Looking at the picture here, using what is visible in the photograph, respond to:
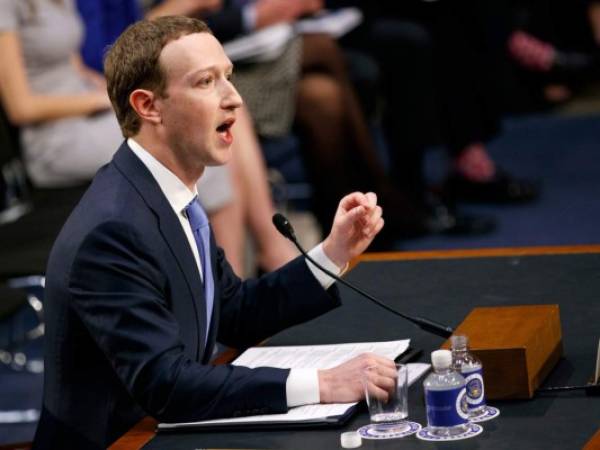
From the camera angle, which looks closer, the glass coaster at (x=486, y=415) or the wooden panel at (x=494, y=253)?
the glass coaster at (x=486, y=415)

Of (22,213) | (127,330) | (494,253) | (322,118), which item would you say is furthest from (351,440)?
(322,118)

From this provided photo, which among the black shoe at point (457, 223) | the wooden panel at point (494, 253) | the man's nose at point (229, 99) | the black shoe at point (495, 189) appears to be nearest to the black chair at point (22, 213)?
the wooden panel at point (494, 253)

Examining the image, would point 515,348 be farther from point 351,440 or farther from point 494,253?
point 494,253

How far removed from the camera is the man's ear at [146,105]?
250 cm

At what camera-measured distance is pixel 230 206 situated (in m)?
4.80

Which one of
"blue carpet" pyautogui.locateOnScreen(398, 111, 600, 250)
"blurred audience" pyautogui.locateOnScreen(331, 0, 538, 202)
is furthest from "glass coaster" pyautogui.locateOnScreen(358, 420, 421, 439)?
"blurred audience" pyautogui.locateOnScreen(331, 0, 538, 202)

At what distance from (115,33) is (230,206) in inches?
31.8

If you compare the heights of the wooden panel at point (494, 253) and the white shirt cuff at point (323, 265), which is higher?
the white shirt cuff at point (323, 265)

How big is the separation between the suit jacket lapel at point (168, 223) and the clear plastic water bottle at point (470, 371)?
524mm

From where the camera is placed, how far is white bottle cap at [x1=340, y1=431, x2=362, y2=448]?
Result: 2117 mm

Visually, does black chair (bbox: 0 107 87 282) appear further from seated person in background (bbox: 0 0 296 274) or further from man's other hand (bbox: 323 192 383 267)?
man's other hand (bbox: 323 192 383 267)

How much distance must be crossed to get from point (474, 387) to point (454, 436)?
0.33 feet

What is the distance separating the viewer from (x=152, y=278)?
241cm

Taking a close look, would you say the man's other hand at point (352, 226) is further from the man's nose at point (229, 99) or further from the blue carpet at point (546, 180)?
the blue carpet at point (546, 180)
